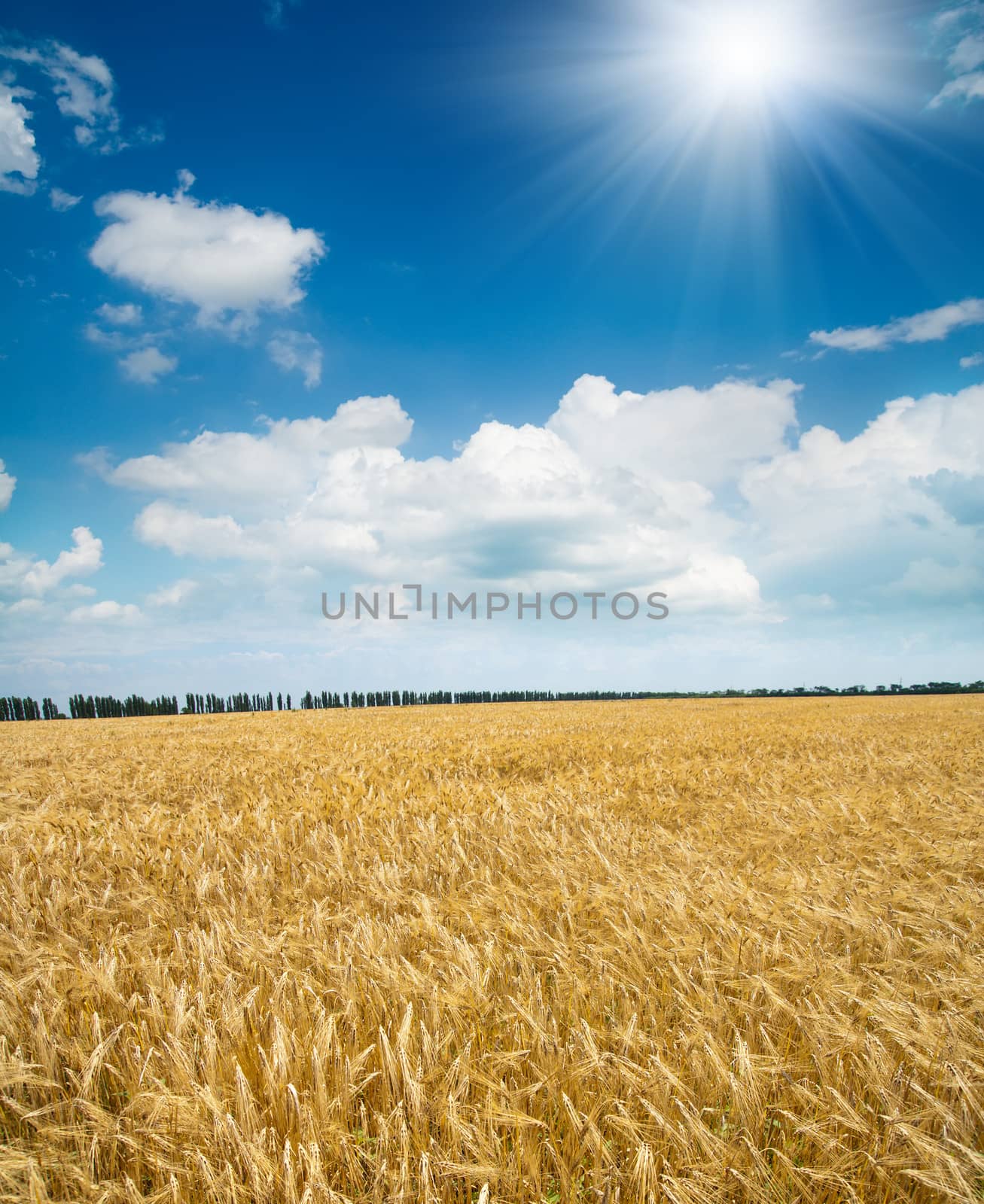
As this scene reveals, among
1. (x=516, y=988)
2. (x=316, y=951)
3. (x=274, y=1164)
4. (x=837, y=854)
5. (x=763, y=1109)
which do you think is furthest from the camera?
(x=837, y=854)

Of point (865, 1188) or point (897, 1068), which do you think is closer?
point (865, 1188)

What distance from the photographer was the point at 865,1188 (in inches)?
63.7

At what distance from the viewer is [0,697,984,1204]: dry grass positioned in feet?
5.33

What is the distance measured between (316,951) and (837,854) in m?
3.97

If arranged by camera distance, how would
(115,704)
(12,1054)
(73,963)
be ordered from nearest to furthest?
(12,1054) < (73,963) < (115,704)

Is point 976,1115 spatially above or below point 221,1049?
below

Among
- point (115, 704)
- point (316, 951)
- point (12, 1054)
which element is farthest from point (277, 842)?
point (115, 704)

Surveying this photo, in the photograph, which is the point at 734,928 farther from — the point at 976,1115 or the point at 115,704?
the point at 115,704

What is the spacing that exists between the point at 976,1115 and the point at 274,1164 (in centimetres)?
208

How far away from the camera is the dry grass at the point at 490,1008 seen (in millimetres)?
1626

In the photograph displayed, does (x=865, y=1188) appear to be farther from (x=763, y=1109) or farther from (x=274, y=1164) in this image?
(x=274, y=1164)

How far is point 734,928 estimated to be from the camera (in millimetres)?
2904

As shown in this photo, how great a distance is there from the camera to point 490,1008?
2275mm

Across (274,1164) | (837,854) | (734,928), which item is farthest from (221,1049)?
(837,854)
